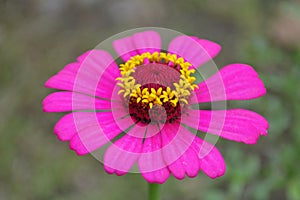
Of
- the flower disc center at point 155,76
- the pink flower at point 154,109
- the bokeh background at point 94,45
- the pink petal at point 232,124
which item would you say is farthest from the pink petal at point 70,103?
the bokeh background at point 94,45

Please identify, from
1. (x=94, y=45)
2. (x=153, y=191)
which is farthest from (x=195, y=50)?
(x=94, y=45)

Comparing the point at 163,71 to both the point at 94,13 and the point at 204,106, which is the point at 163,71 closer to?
the point at 204,106

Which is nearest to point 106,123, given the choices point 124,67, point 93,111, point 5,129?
point 93,111

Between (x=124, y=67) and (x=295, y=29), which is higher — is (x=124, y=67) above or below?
above

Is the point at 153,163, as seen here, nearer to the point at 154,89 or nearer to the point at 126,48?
the point at 154,89

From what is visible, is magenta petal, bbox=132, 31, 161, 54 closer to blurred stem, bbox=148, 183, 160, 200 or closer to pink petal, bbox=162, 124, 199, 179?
pink petal, bbox=162, 124, 199, 179

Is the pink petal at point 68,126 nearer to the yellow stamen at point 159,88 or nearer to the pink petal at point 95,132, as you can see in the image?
the pink petal at point 95,132
